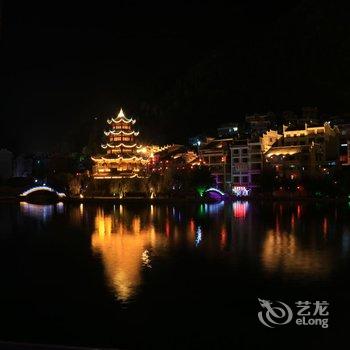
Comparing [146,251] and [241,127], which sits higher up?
[241,127]

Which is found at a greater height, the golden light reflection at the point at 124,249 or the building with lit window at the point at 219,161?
the building with lit window at the point at 219,161

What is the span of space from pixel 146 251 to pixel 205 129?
39867mm

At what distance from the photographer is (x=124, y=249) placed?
1427cm

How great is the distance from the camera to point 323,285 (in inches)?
379

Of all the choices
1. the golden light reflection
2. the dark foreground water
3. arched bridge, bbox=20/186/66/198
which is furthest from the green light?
the dark foreground water

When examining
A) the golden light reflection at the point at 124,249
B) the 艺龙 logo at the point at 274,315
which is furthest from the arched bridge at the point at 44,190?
the 艺龙 logo at the point at 274,315

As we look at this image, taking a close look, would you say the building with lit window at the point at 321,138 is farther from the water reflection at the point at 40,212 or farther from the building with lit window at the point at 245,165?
the water reflection at the point at 40,212

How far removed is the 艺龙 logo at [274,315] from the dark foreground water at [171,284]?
13 centimetres

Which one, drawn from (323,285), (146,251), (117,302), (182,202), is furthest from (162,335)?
(182,202)

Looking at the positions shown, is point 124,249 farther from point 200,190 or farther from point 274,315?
point 200,190

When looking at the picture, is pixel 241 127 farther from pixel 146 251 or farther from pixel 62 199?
pixel 146 251

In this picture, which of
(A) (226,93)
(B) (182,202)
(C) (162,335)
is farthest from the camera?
(A) (226,93)

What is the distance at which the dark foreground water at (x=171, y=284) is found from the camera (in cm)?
702

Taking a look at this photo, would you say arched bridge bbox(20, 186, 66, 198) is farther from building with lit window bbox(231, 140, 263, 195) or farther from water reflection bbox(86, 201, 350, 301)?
water reflection bbox(86, 201, 350, 301)
